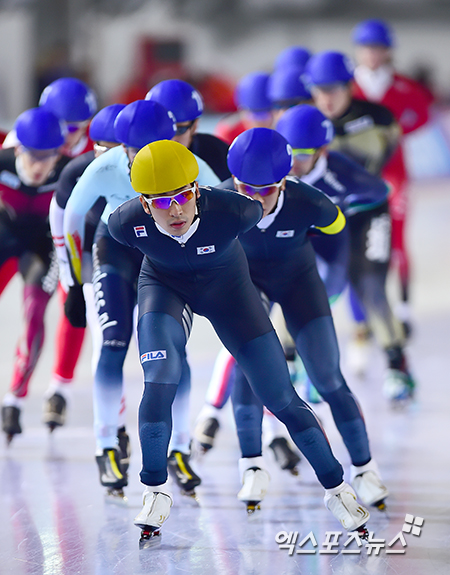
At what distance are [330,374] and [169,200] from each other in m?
1.07

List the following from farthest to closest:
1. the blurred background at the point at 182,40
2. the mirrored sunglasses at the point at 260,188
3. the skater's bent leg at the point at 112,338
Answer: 1. the blurred background at the point at 182,40
2. the skater's bent leg at the point at 112,338
3. the mirrored sunglasses at the point at 260,188

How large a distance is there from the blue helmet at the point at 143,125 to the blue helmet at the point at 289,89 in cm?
171

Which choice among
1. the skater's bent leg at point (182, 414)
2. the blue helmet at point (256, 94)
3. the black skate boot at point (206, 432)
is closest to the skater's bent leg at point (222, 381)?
the black skate boot at point (206, 432)

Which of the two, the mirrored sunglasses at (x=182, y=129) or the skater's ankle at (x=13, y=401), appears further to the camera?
the skater's ankle at (x=13, y=401)

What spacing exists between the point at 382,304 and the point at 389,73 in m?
2.21

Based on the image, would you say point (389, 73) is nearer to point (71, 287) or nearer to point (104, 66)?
point (71, 287)

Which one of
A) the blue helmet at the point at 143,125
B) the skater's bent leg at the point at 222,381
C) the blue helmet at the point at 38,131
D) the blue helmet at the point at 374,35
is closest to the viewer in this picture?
the blue helmet at the point at 143,125

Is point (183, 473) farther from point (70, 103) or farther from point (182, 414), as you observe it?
point (70, 103)

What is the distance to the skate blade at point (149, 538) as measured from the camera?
3.48m

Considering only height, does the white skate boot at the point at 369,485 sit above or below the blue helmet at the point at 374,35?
below

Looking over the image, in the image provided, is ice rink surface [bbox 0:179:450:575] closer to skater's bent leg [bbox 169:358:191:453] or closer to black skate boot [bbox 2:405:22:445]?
black skate boot [bbox 2:405:22:445]

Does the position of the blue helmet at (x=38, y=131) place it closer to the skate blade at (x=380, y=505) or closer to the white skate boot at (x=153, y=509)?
the white skate boot at (x=153, y=509)

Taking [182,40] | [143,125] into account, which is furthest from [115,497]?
[182,40]

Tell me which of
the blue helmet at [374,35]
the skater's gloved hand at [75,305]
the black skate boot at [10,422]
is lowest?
the black skate boot at [10,422]
